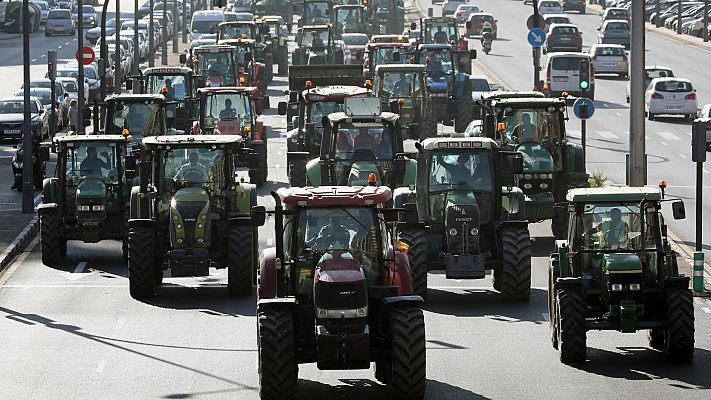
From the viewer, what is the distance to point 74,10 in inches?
4498

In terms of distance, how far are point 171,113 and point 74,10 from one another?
68956 millimetres

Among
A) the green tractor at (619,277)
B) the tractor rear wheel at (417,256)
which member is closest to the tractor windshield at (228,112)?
the tractor rear wheel at (417,256)

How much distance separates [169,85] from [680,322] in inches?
1284

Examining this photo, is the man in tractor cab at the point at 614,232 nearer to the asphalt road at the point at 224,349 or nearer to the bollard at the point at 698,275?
the asphalt road at the point at 224,349

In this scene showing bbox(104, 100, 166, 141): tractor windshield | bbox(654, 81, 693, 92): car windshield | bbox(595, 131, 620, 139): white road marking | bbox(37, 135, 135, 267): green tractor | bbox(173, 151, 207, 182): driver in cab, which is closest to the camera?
bbox(173, 151, 207, 182): driver in cab

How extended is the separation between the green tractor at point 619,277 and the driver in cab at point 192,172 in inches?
339

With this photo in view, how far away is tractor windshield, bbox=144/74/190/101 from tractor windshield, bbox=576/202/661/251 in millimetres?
30679

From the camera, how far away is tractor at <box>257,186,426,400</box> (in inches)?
809

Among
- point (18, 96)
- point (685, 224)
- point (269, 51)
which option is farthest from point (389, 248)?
point (269, 51)

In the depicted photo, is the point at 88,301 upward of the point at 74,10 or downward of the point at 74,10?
downward

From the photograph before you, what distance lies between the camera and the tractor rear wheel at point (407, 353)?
810 inches

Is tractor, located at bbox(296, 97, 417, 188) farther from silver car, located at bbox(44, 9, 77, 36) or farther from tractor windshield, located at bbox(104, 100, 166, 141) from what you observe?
silver car, located at bbox(44, 9, 77, 36)

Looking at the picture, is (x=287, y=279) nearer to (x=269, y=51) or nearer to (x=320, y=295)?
(x=320, y=295)

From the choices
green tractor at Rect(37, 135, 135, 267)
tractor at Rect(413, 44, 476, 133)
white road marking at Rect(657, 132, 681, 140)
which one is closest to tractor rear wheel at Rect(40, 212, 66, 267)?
green tractor at Rect(37, 135, 135, 267)
